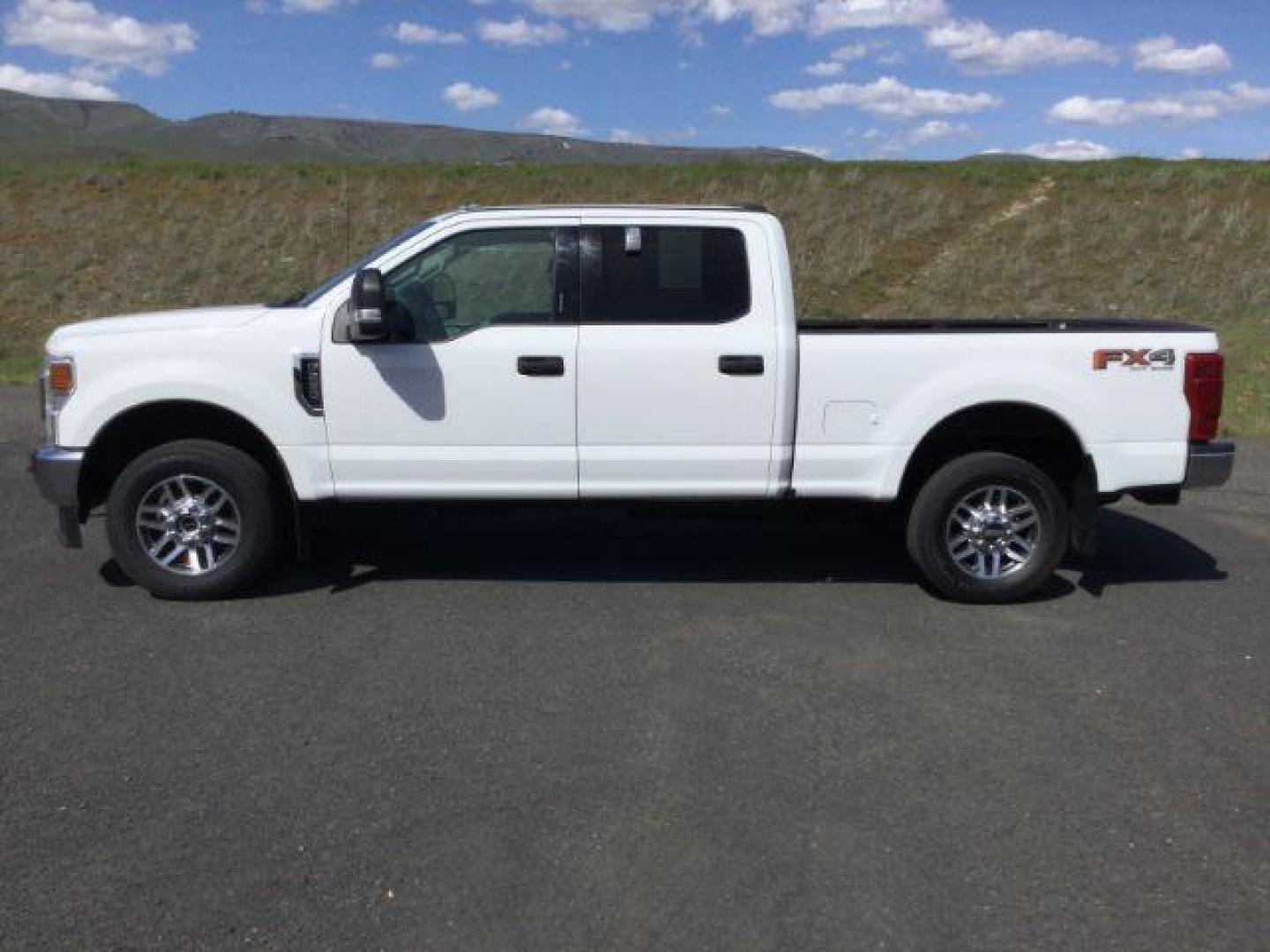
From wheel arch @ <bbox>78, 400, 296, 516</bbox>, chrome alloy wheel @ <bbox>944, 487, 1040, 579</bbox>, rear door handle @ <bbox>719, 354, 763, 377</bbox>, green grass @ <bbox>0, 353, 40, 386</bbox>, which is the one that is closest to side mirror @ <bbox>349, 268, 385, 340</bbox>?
wheel arch @ <bbox>78, 400, 296, 516</bbox>

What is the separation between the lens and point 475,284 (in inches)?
263

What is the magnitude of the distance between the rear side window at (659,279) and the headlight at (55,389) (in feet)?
8.25

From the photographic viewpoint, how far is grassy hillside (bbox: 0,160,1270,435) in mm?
25281

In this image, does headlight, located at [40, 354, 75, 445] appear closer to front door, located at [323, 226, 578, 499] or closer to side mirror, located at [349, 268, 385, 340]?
front door, located at [323, 226, 578, 499]

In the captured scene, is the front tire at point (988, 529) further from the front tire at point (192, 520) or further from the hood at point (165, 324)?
the hood at point (165, 324)

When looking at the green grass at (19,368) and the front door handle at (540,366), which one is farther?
the green grass at (19,368)

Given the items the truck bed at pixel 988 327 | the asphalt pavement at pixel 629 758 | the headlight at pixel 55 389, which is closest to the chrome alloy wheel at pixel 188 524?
the asphalt pavement at pixel 629 758

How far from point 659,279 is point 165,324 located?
243 cm

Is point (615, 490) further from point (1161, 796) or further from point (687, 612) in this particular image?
point (1161, 796)

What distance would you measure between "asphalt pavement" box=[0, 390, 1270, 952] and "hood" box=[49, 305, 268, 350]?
114 cm

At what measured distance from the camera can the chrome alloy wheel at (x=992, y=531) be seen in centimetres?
682

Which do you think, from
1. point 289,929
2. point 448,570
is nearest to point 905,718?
point 289,929

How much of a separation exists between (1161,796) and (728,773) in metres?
1.45

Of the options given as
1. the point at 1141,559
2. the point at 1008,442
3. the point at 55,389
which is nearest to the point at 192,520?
the point at 55,389
